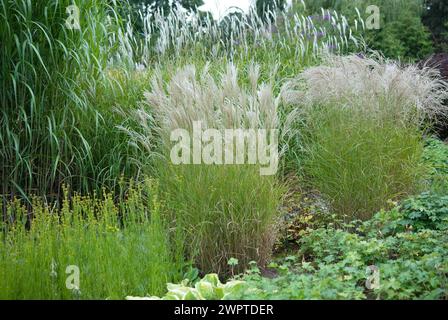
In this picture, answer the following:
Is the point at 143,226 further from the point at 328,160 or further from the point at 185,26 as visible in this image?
the point at 185,26

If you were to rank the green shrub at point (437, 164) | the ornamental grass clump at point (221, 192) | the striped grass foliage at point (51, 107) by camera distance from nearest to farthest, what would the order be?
the ornamental grass clump at point (221, 192), the striped grass foliage at point (51, 107), the green shrub at point (437, 164)

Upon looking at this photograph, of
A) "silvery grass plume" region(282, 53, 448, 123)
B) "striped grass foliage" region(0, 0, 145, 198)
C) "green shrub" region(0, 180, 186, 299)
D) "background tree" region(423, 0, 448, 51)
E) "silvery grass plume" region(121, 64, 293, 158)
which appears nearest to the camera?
"green shrub" region(0, 180, 186, 299)

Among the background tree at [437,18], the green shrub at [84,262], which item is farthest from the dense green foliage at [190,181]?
the background tree at [437,18]

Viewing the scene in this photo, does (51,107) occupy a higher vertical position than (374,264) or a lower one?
higher

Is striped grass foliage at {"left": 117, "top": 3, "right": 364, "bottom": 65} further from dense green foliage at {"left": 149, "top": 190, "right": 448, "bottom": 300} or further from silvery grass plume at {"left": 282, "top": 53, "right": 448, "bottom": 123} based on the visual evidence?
dense green foliage at {"left": 149, "top": 190, "right": 448, "bottom": 300}

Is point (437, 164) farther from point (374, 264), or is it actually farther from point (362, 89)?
point (374, 264)

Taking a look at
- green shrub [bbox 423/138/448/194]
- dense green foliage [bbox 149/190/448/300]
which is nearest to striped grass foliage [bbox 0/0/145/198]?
dense green foliage [bbox 149/190/448/300]

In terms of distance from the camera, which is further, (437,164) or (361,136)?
(437,164)

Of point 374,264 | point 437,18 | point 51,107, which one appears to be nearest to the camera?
point 374,264

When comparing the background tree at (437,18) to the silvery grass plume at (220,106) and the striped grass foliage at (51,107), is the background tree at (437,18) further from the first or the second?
the silvery grass plume at (220,106)

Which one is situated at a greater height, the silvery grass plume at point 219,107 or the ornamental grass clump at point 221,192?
the silvery grass plume at point 219,107

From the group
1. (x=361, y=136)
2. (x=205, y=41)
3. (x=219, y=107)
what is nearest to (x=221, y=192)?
(x=219, y=107)

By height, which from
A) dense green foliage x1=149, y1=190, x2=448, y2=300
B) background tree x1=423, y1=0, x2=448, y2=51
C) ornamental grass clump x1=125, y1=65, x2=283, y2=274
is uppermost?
background tree x1=423, y1=0, x2=448, y2=51
